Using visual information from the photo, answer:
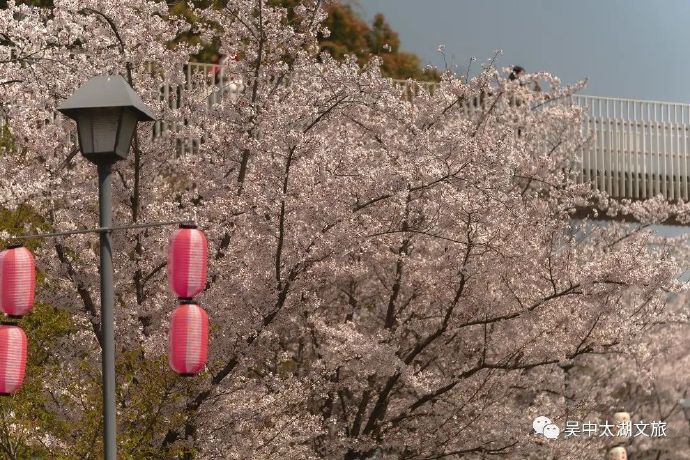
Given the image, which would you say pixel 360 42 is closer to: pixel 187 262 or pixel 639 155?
pixel 639 155

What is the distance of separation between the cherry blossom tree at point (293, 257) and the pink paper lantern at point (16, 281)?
2.47 meters

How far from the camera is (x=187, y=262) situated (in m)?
10.3

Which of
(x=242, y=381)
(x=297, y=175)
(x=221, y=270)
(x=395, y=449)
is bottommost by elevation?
(x=395, y=449)

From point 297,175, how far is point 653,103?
13.0 meters

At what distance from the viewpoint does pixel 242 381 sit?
1476cm

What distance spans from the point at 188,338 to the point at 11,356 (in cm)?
140

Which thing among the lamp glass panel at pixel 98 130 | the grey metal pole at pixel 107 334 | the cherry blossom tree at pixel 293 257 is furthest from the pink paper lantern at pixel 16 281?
the cherry blossom tree at pixel 293 257

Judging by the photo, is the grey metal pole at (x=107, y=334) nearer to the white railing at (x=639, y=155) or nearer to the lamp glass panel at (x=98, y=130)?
the lamp glass panel at (x=98, y=130)

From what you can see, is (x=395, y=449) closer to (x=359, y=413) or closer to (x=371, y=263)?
(x=359, y=413)

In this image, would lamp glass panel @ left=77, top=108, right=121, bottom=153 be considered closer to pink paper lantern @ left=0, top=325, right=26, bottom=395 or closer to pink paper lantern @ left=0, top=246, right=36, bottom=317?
pink paper lantern @ left=0, top=246, right=36, bottom=317

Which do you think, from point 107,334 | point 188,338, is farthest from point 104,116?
point 188,338

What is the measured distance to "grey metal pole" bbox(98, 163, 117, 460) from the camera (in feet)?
32.2

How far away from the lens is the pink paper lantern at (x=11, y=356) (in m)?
10.7

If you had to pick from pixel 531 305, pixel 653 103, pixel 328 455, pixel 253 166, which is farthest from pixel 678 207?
pixel 253 166
